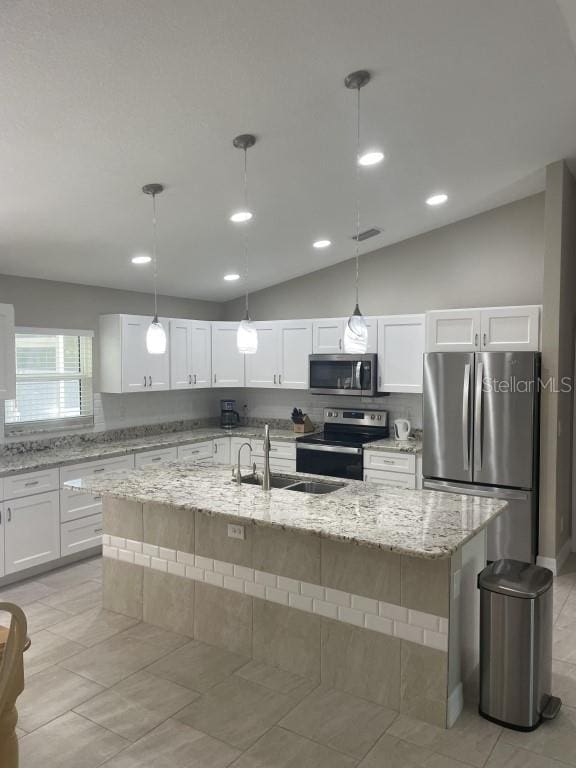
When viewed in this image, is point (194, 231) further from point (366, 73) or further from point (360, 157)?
point (366, 73)

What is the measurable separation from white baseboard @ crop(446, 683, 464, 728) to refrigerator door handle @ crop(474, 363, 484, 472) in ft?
7.16

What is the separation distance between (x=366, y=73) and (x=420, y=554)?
7.22ft

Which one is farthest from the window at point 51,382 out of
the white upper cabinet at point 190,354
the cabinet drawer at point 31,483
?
the white upper cabinet at point 190,354

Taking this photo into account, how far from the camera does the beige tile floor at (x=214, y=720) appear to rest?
95.4 inches

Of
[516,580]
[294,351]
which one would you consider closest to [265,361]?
[294,351]

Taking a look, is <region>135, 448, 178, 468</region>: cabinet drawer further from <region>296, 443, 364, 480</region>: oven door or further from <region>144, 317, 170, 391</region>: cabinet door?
<region>296, 443, 364, 480</region>: oven door

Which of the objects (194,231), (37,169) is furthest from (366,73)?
(194,231)

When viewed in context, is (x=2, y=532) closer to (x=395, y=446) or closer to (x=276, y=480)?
(x=276, y=480)

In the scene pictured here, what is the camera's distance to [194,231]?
4566mm

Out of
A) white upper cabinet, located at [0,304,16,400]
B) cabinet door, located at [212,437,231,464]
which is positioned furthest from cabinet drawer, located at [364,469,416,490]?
white upper cabinet, located at [0,304,16,400]

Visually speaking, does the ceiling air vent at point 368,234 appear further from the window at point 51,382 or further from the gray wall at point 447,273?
the window at point 51,382

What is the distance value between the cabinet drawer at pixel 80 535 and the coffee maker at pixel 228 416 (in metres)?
2.23

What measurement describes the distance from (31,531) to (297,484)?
225 centimetres

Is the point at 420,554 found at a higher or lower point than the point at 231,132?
lower
